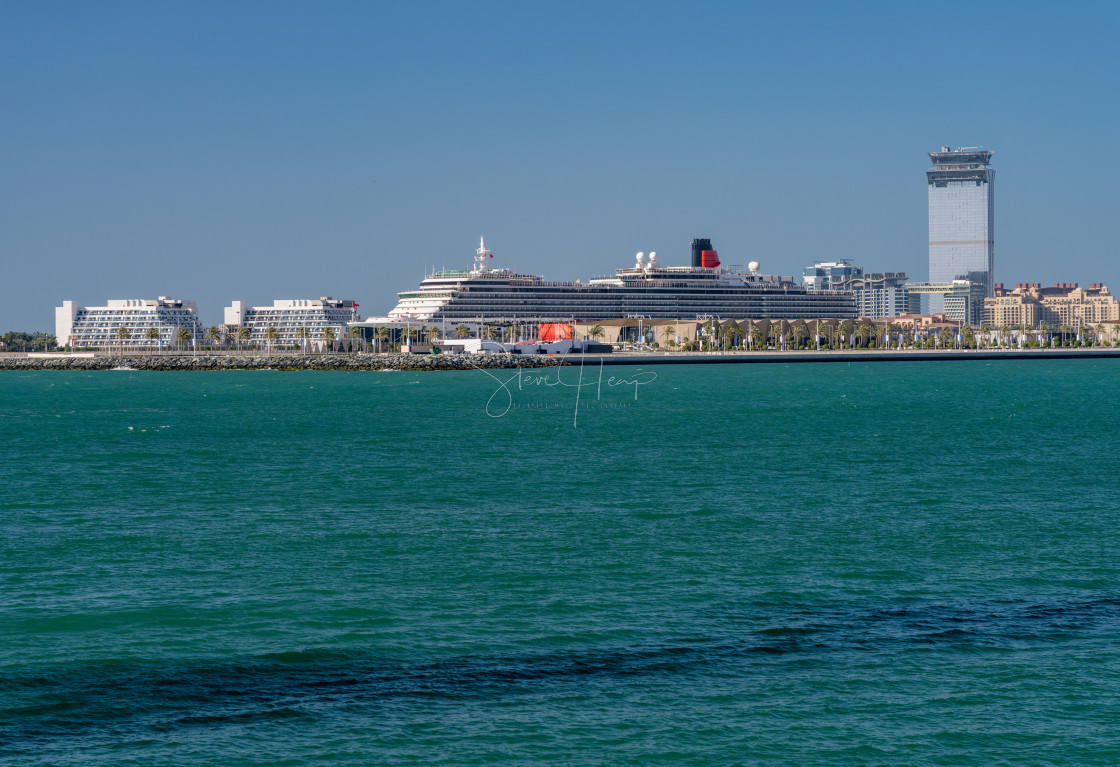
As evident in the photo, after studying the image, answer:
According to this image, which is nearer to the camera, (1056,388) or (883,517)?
(883,517)

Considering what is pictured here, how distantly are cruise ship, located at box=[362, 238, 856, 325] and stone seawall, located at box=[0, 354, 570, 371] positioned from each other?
95.2 ft

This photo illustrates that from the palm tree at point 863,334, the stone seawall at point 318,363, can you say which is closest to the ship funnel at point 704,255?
the palm tree at point 863,334

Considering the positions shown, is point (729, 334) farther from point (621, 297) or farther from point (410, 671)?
point (410, 671)

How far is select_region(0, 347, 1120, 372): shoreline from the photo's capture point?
410 ft

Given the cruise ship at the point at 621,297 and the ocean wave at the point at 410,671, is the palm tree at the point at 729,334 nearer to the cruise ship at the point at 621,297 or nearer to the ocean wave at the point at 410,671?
the cruise ship at the point at 621,297

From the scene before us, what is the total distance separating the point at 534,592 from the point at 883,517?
10249 mm

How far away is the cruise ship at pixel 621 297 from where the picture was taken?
168625mm

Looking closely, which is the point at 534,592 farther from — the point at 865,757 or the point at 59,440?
the point at 59,440

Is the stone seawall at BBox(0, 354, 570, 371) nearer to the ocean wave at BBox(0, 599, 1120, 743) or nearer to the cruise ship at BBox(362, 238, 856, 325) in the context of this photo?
the cruise ship at BBox(362, 238, 856, 325)

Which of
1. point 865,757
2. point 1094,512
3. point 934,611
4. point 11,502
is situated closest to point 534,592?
point 934,611

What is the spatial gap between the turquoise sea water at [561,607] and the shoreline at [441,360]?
85.1 meters

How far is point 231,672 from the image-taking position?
14.2 metres

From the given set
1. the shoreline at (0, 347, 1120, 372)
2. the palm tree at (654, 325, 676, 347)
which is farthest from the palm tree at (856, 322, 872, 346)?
the palm tree at (654, 325, 676, 347)

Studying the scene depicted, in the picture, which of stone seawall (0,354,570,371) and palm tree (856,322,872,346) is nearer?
stone seawall (0,354,570,371)
